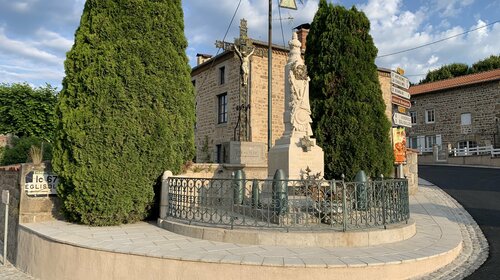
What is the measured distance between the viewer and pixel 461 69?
43812 mm

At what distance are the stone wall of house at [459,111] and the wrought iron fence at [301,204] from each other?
2763 cm

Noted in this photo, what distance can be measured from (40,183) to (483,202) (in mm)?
11775

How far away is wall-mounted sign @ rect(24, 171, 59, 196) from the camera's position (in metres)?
7.72

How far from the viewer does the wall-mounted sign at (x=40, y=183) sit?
772 cm

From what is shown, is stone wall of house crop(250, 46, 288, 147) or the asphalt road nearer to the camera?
the asphalt road

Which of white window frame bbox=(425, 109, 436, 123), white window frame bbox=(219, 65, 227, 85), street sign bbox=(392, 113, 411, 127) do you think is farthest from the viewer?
white window frame bbox=(425, 109, 436, 123)

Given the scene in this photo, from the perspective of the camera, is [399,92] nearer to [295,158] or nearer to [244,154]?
[295,158]

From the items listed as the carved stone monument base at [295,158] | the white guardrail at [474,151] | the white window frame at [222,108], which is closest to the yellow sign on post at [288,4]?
the carved stone monument base at [295,158]

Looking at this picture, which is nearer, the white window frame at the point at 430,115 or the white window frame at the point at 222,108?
the white window frame at the point at 222,108

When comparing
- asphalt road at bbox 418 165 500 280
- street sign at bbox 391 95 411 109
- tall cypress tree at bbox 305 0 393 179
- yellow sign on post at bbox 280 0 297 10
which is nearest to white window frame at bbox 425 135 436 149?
asphalt road at bbox 418 165 500 280

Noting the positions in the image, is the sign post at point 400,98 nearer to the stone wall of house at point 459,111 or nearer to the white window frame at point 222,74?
the white window frame at point 222,74

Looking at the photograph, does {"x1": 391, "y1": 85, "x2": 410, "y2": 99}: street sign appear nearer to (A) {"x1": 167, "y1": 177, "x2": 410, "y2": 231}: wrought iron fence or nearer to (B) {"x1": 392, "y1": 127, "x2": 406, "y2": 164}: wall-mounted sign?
(B) {"x1": 392, "y1": 127, "x2": 406, "y2": 164}: wall-mounted sign

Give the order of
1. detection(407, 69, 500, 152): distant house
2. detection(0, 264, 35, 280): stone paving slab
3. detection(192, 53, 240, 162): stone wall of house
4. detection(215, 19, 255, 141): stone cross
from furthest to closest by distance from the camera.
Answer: detection(407, 69, 500, 152): distant house
detection(192, 53, 240, 162): stone wall of house
detection(215, 19, 255, 141): stone cross
detection(0, 264, 35, 280): stone paving slab

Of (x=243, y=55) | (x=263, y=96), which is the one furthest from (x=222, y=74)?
(x=243, y=55)
